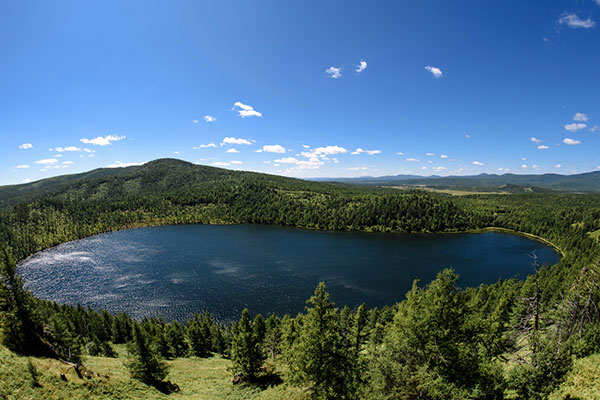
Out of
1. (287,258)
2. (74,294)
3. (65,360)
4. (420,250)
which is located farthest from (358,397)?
(420,250)

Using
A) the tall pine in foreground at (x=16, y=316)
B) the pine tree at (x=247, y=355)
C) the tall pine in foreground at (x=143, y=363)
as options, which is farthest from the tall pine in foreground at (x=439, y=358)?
the tall pine in foreground at (x=16, y=316)

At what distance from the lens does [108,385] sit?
29516 mm

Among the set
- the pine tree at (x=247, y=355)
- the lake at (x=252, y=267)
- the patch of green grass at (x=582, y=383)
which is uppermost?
the patch of green grass at (x=582, y=383)

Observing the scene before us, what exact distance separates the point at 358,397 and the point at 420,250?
422ft

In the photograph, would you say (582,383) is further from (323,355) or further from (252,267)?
(252,267)

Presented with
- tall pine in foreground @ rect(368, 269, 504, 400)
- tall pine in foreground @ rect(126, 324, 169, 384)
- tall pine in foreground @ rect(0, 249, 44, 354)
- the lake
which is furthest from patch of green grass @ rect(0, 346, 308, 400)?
the lake

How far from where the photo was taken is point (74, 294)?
9212cm

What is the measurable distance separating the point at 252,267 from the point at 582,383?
10386 centimetres

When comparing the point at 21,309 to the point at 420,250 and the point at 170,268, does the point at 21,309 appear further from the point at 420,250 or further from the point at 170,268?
the point at 420,250

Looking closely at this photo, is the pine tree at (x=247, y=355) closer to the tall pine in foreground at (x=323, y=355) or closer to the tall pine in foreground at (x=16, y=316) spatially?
the tall pine in foreground at (x=323, y=355)

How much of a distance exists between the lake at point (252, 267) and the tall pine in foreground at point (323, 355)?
56.5 meters

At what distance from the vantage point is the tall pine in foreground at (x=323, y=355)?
22.4 meters

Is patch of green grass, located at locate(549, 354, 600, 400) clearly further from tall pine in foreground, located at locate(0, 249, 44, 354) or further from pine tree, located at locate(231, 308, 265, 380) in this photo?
tall pine in foreground, located at locate(0, 249, 44, 354)

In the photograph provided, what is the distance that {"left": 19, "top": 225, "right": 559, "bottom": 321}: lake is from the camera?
3356 inches
